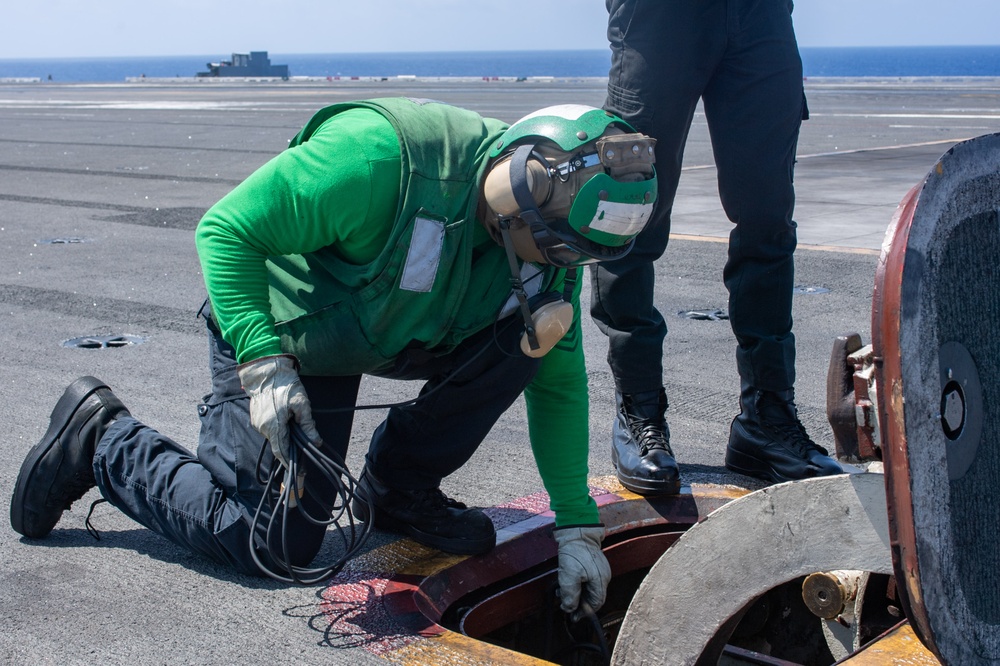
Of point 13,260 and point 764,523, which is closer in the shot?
point 764,523

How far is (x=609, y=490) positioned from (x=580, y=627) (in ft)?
1.66

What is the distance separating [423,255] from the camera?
2.58 m

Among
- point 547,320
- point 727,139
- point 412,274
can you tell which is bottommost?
point 547,320

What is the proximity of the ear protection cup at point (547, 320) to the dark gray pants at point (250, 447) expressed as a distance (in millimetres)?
166

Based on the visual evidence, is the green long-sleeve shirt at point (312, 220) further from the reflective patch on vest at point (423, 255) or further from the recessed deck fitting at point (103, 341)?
the recessed deck fitting at point (103, 341)

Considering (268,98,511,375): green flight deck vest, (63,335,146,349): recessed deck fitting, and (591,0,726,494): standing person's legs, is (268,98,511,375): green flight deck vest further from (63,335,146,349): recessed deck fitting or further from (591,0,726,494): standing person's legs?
(63,335,146,349): recessed deck fitting

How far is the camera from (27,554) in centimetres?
295

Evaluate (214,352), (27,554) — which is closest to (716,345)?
(214,352)

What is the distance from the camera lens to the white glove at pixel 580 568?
2811mm

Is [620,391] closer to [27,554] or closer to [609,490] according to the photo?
[609,490]

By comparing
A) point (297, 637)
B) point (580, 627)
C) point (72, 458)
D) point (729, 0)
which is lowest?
point (580, 627)

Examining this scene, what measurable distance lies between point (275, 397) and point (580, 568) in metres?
0.90

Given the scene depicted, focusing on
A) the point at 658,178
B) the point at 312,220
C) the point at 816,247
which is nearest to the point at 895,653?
the point at 312,220

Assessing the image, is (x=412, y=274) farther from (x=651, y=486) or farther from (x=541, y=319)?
(x=651, y=486)
